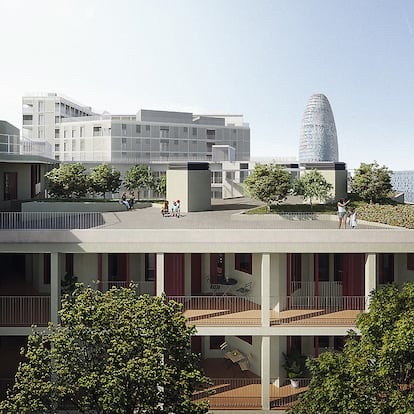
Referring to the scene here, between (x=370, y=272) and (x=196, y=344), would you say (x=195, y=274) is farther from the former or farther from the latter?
(x=370, y=272)

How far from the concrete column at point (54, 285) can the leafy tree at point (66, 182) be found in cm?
2252

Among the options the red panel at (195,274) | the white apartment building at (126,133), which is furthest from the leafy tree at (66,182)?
the white apartment building at (126,133)

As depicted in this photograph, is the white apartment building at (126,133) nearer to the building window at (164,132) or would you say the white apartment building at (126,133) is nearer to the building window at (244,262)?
the building window at (164,132)

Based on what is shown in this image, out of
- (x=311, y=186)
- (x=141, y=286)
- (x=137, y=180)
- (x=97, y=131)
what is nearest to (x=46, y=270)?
(x=141, y=286)

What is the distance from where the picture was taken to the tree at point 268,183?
3166 centimetres

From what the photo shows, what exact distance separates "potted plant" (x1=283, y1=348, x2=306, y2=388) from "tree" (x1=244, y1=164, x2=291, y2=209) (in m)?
9.90

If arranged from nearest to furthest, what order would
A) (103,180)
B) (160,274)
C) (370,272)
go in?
(160,274)
(370,272)
(103,180)

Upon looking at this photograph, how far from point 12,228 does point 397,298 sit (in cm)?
1629

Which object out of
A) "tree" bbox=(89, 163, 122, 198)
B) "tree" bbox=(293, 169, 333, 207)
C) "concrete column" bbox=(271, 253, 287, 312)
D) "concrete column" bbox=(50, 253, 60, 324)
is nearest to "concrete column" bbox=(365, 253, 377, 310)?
"concrete column" bbox=(271, 253, 287, 312)

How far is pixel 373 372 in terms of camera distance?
17.5 meters

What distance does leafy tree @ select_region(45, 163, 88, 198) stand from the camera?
4419 cm

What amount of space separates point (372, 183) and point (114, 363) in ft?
88.0

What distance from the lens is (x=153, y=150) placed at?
111188 mm

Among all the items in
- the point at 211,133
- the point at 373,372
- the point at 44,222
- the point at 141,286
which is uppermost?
the point at 211,133
